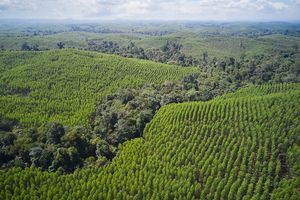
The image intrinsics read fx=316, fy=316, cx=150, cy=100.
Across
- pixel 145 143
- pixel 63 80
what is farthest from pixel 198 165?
pixel 63 80

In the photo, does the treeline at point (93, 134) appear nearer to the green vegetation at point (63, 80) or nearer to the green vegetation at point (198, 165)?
the green vegetation at point (198, 165)

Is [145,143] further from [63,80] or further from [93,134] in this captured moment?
[63,80]

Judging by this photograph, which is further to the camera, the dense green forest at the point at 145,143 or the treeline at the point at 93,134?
the treeline at the point at 93,134

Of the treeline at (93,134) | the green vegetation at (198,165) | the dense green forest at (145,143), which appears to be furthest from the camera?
the treeline at (93,134)

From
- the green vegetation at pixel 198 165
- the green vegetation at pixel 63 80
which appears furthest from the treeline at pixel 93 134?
the green vegetation at pixel 63 80

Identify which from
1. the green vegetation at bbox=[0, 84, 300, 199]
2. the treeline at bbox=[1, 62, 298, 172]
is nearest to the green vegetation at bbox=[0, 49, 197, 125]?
the treeline at bbox=[1, 62, 298, 172]

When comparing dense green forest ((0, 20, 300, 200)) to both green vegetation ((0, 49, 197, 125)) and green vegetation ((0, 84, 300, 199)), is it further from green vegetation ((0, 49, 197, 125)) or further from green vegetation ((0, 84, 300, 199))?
green vegetation ((0, 49, 197, 125))
